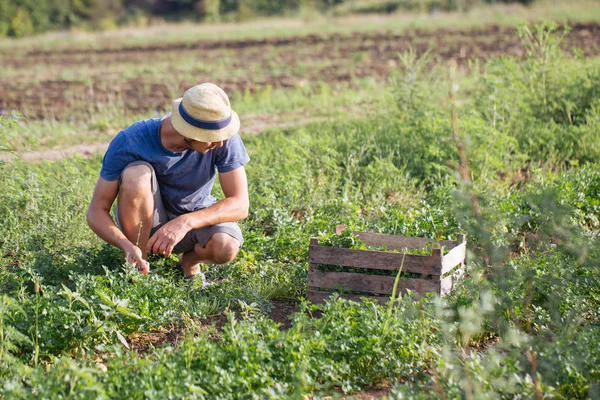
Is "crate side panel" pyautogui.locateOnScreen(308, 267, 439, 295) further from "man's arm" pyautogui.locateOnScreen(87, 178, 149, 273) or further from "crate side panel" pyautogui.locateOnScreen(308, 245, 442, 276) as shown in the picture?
"man's arm" pyautogui.locateOnScreen(87, 178, 149, 273)

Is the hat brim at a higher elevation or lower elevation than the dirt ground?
higher

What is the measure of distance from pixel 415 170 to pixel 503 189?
88 cm

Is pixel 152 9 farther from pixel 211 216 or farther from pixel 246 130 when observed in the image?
pixel 211 216

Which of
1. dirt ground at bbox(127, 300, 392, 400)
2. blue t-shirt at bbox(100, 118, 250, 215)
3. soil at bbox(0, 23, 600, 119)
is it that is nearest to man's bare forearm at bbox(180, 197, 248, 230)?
blue t-shirt at bbox(100, 118, 250, 215)

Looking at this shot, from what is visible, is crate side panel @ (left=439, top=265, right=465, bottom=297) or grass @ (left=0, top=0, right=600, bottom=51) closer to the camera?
crate side panel @ (left=439, top=265, right=465, bottom=297)

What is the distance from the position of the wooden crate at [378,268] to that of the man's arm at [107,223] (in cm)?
103

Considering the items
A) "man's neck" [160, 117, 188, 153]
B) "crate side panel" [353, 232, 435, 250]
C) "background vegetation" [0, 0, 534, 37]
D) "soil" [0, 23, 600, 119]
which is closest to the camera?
"man's neck" [160, 117, 188, 153]

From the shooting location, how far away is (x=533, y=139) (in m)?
7.77

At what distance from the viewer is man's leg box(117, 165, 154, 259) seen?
4.50m

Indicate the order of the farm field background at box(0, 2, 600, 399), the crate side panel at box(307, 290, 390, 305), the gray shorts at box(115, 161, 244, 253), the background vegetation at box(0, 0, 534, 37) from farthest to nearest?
the background vegetation at box(0, 0, 534, 37), the gray shorts at box(115, 161, 244, 253), the crate side panel at box(307, 290, 390, 305), the farm field background at box(0, 2, 600, 399)

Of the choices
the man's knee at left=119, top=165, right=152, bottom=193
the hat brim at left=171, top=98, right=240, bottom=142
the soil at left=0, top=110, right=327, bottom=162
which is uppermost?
the hat brim at left=171, top=98, right=240, bottom=142

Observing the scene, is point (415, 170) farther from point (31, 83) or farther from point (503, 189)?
point (31, 83)

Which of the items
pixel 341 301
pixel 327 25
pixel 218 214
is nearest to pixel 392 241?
pixel 341 301

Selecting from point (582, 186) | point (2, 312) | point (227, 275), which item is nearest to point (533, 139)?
point (582, 186)
